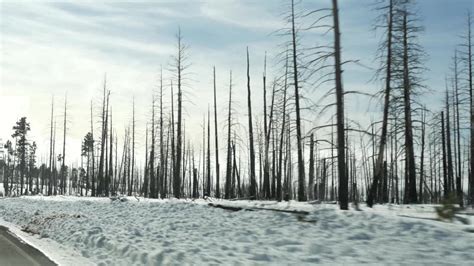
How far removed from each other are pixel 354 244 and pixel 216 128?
114ft

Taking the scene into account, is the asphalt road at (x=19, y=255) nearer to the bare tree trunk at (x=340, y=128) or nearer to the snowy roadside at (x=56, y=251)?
the snowy roadside at (x=56, y=251)

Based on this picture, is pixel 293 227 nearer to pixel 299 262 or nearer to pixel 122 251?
pixel 299 262

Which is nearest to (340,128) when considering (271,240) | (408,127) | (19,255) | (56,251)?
(271,240)

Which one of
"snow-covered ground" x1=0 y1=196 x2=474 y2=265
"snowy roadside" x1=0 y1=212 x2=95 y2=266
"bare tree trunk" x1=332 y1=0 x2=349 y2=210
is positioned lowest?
"snowy roadside" x1=0 y1=212 x2=95 y2=266

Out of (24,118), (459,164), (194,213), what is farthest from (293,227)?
(24,118)

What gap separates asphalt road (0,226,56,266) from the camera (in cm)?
991

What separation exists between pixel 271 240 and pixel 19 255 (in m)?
6.04

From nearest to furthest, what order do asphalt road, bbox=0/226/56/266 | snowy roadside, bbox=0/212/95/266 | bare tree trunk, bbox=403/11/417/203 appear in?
asphalt road, bbox=0/226/56/266
snowy roadside, bbox=0/212/95/266
bare tree trunk, bbox=403/11/417/203

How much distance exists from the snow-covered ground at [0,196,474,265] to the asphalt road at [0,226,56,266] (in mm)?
333

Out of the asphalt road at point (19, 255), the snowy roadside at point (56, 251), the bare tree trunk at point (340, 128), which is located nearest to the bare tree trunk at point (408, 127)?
the bare tree trunk at point (340, 128)

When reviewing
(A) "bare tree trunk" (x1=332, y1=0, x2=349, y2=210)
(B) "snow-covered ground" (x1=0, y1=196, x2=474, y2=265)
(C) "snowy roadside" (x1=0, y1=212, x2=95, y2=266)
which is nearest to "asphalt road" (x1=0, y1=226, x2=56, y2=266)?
(C) "snowy roadside" (x1=0, y1=212, x2=95, y2=266)

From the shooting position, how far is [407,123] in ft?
75.2

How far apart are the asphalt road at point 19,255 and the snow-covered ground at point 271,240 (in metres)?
0.33

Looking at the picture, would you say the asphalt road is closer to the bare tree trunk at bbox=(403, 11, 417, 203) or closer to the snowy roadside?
the snowy roadside
